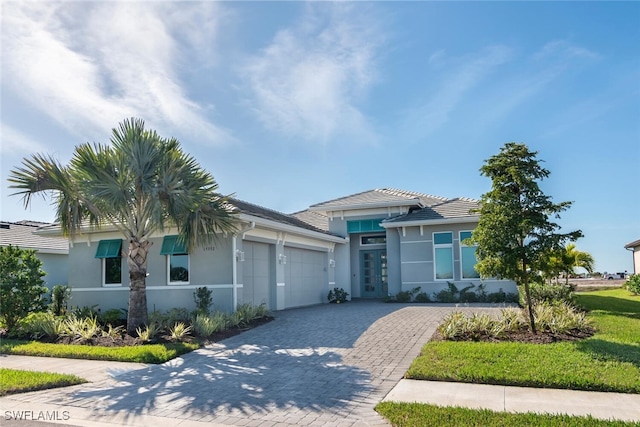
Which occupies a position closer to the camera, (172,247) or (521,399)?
(521,399)

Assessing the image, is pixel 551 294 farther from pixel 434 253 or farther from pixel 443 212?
pixel 443 212

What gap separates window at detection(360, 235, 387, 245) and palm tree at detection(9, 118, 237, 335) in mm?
11492

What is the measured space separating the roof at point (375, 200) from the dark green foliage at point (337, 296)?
13.4 ft

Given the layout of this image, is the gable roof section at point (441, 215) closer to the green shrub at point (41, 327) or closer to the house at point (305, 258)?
the house at point (305, 258)

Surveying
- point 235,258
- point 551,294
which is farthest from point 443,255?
point 235,258

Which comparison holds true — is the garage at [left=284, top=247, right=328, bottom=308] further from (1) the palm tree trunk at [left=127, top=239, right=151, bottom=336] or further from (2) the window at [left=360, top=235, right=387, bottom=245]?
(1) the palm tree trunk at [left=127, top=239, right=151, bottom=336]

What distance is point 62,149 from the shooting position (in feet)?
40.4

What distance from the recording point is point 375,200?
22359 millimetres

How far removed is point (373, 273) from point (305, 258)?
479 cm

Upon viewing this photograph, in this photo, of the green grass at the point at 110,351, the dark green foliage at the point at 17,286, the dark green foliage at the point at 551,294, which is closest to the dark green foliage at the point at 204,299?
the green grass at the point at 110,351

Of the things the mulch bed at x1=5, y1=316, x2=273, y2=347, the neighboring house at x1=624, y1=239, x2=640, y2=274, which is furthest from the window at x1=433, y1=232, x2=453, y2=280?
the neighboring house at x1=624, y1=239, x2=640, y2=274

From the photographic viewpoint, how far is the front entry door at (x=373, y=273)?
2278 centimetres

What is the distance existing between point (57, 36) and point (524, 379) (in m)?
12.2

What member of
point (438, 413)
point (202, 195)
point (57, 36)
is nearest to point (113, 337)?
point (202, 195)
